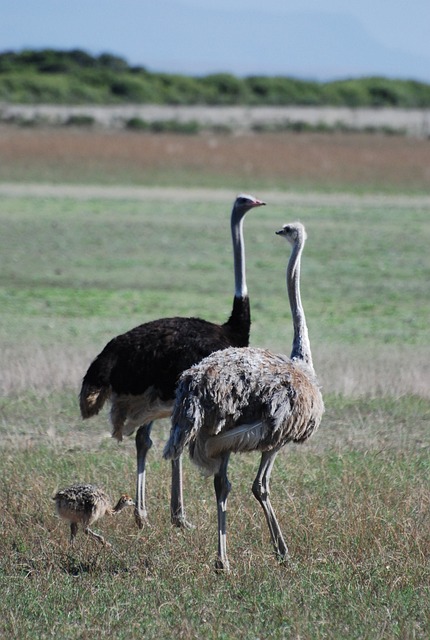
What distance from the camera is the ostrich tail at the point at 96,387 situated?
7363 mm

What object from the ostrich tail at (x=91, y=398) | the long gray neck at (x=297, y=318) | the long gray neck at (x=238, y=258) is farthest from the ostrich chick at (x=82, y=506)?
the long gray neck at (x=238, y=258)

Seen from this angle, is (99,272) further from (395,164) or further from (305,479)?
(395,164)

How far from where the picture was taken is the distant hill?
67375 mm

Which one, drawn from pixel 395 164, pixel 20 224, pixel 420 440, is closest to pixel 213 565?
pixel 420 440

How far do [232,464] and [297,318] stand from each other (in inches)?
66.5

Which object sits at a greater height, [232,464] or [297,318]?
[297,318]

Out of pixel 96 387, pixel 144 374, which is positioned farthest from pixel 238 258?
pixel 96 387

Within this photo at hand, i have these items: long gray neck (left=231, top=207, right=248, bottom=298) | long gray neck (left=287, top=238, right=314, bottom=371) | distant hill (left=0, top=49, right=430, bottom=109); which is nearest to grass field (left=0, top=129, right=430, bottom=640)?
long gray neck (left=287, top=238, right=314, bottom=371)

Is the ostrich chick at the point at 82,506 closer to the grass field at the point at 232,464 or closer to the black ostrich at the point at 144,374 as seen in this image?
the grass field at the point at 232,464

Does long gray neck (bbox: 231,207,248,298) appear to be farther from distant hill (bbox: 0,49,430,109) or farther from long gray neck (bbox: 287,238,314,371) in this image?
distant hill (bbox: 0,49,430,109)

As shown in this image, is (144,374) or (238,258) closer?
(144,374)

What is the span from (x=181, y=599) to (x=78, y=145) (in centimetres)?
3165

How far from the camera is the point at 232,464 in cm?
824

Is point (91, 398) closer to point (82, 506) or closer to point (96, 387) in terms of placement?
point (96, 387)
